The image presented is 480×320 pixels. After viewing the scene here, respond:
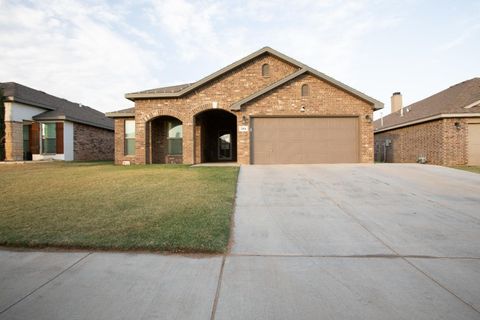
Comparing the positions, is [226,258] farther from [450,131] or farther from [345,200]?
[450,131]

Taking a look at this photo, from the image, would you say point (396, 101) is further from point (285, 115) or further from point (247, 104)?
point (247, 104)

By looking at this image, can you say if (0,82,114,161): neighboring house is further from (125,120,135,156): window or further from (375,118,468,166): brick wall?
(375,118,468,166): brick wall

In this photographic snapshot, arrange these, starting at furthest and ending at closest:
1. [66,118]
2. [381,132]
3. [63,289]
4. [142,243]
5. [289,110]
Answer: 1. [381,132]
2. [66,118]
3. [289,110]
4. [142,243]
5. [63,289]

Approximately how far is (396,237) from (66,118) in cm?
2185

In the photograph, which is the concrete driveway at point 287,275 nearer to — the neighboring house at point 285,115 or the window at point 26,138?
the neighboring house at point 285,115

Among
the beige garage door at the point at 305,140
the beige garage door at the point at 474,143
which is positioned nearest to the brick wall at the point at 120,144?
the beige garage door at the point at 305,140

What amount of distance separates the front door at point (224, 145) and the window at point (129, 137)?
578cm

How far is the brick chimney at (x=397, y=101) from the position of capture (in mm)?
29094

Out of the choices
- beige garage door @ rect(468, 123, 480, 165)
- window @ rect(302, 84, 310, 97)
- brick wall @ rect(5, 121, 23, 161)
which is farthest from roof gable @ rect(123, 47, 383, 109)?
brick wall @ rect(5, 121, 23, 161)

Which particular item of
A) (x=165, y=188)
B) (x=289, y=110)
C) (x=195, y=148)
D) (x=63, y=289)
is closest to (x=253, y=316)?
(x=63, y=289)

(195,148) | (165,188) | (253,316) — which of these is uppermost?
(195,148)

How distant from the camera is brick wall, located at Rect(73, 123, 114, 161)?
841 inches

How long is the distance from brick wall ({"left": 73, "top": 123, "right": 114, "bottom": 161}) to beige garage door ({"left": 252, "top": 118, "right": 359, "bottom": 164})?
14.9m

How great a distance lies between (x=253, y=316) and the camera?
2461 mm
